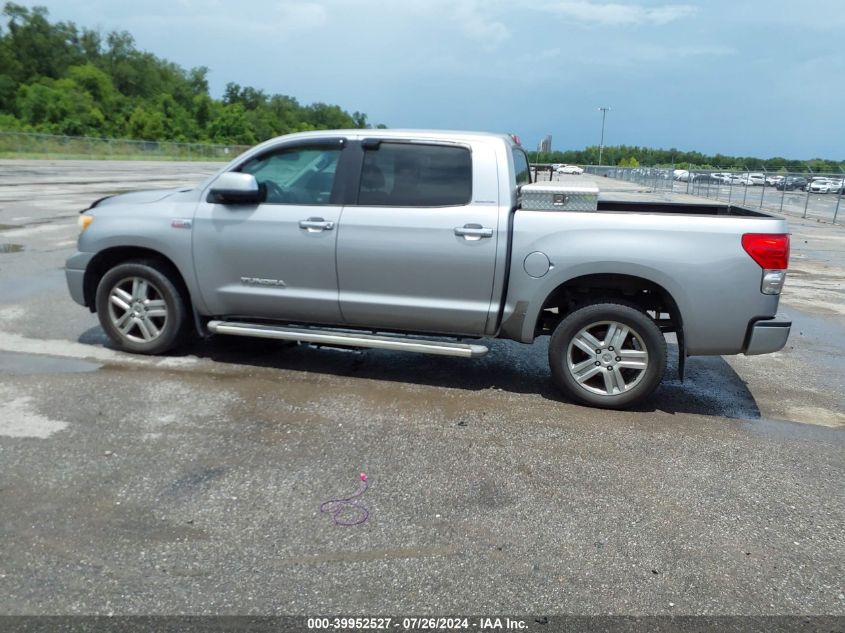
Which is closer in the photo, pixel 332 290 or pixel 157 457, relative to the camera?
pixel 157 457

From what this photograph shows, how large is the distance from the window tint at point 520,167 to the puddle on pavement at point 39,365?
3668 millimetres

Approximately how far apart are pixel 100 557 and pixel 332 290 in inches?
103

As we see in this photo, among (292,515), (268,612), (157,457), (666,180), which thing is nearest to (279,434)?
(157,457)

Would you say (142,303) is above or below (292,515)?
above

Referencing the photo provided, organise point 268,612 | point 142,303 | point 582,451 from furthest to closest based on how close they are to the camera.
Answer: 1. point 142,303
2. point 582,451
3. point 268,612

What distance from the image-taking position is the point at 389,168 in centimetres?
515

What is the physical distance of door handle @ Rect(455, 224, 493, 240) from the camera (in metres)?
4.84

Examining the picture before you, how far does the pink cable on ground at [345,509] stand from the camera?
3373mm

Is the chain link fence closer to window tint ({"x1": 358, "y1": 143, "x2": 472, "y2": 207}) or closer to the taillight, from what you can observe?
window tint ({"x1": 358, "y1": 143, "x2": 472, "y2": 207})

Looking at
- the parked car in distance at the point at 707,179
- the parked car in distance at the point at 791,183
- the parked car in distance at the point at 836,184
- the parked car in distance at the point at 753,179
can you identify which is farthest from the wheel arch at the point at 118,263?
the parked car in distance at the point at 707,179

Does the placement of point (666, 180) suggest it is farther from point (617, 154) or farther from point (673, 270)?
point (617, 154)

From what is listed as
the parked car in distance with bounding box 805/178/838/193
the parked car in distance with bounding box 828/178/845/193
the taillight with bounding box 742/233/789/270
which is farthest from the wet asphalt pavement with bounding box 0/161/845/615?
the parked car in distance with bounding box 805/178/838/193

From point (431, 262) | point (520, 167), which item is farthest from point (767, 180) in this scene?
point (431, 262)

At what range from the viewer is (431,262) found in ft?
16.3
